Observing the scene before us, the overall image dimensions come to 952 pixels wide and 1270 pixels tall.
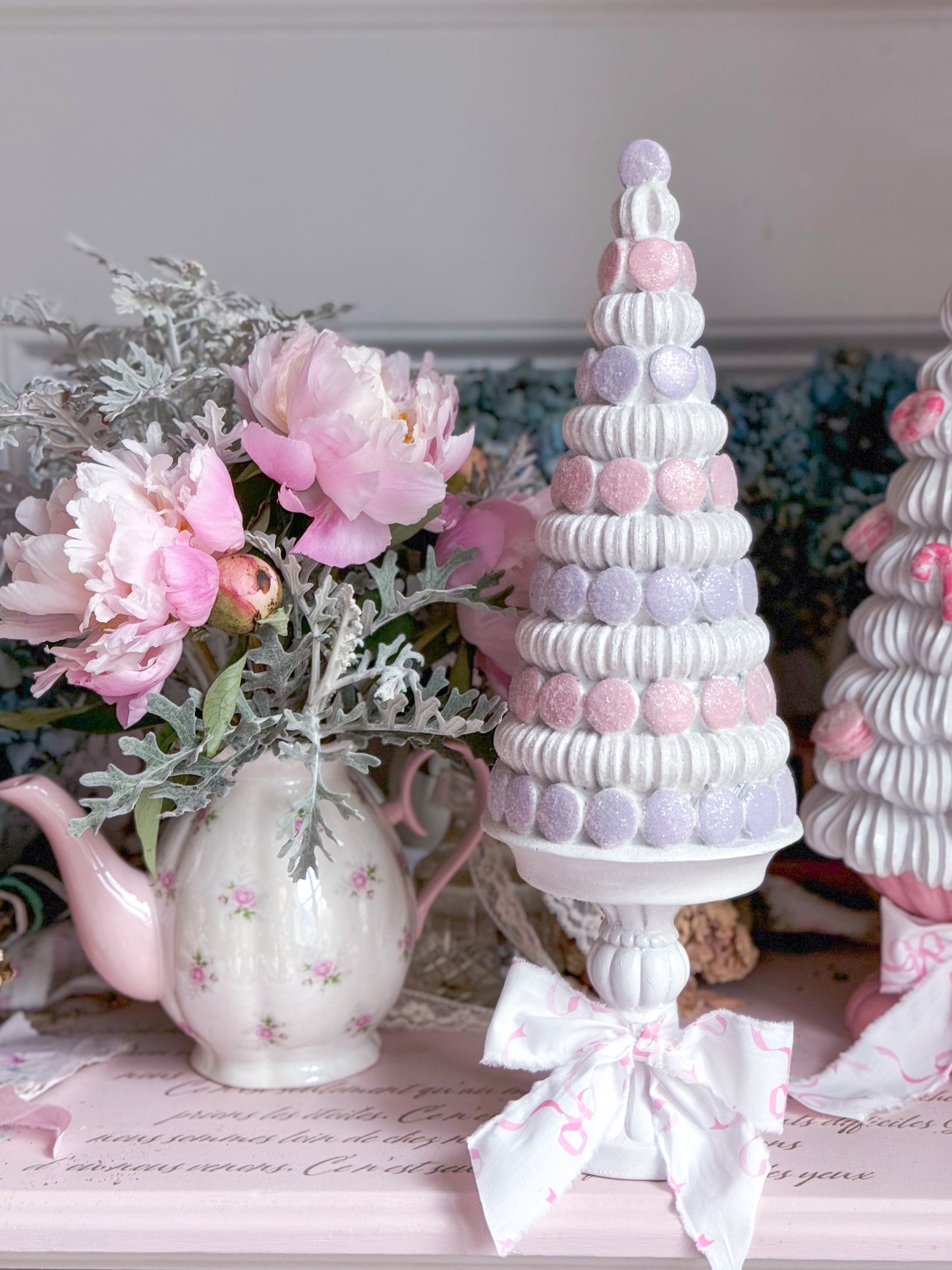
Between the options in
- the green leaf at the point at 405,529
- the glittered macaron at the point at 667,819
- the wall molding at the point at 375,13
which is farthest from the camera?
the wall molding at the point at 375,13

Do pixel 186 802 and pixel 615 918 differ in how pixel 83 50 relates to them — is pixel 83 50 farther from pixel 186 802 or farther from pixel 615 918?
pixel 615 918

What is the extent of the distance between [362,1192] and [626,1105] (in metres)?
0.15

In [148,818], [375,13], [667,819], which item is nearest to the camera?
[667,819]

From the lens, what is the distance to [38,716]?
0.76 m

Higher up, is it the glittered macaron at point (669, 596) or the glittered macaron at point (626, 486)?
the glittered macaron at point (626, 486)

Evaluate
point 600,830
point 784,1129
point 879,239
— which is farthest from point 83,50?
point 784,1129

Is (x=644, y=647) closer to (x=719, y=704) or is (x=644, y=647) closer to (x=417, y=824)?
(x=719, y=704)

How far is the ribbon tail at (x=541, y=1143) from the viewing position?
1.97 feet

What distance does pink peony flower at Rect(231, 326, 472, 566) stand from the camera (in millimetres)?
629

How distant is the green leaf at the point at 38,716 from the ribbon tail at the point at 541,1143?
0.36m

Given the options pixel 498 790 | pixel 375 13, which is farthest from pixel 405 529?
pixel 375 13

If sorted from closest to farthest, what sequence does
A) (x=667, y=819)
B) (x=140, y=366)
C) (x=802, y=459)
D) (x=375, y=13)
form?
(x=667, y=819) < (x=140, y=366) < (x=802, y=459) < (x=375, y=13)

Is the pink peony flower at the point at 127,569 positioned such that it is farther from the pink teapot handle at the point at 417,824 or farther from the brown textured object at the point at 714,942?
the brown textured object at the point at 714,942

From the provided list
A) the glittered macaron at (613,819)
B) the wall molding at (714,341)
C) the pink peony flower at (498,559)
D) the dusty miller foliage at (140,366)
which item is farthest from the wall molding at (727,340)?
the glittered macaron at (613,819)
